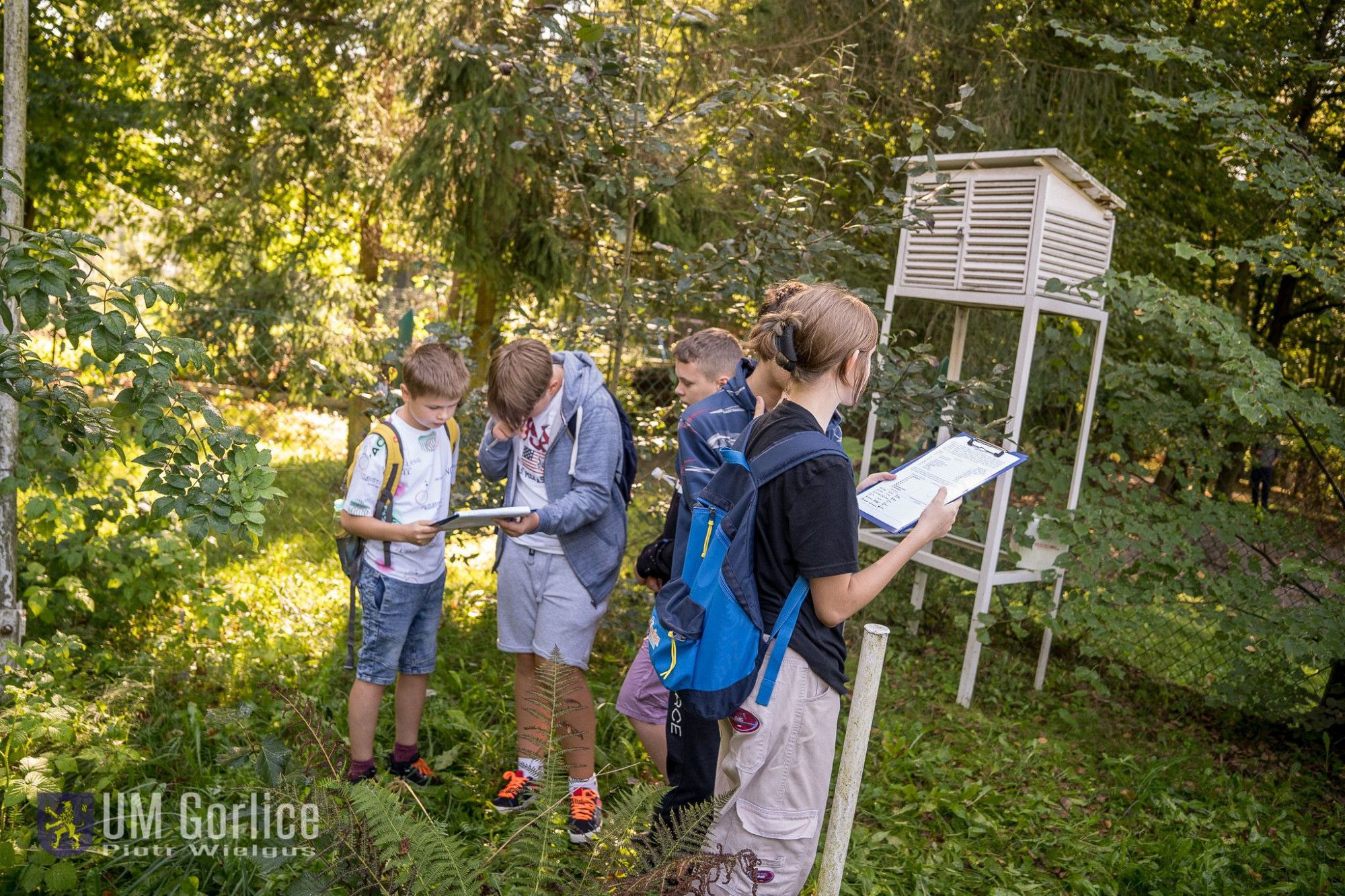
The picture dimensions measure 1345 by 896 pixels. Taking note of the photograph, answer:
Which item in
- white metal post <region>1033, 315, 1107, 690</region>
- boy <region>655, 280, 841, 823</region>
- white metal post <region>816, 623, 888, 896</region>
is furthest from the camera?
white metal post <region>1033, 315, 1107, 690</region>

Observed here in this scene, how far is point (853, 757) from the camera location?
6.01 ft

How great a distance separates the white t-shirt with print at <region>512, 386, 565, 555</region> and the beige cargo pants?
1.27 metres

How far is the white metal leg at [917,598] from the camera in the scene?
17.8 ft

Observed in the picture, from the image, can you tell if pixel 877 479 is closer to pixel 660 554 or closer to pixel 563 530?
pixel 660 554

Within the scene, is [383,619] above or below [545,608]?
below

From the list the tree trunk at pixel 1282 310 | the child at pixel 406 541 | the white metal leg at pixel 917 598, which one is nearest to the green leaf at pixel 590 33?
the child at pixel 406 541

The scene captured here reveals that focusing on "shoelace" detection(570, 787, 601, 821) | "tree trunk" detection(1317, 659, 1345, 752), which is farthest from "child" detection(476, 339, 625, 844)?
"tree trunk" detection(1317, 659, 1345, 752)

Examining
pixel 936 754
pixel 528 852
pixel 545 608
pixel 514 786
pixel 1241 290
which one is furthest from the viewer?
pixel 1241 290

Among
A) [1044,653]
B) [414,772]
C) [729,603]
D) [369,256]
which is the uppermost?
[369,256]

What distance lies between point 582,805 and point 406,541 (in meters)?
1.07

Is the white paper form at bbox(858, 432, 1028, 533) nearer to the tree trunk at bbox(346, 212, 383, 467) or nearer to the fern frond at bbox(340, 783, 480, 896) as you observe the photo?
the fern frond at bbox(340, 783, 480, 896)

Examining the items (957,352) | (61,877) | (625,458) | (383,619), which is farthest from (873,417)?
(61,877)

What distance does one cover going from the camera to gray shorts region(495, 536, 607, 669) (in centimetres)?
309

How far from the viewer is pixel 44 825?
264cm
